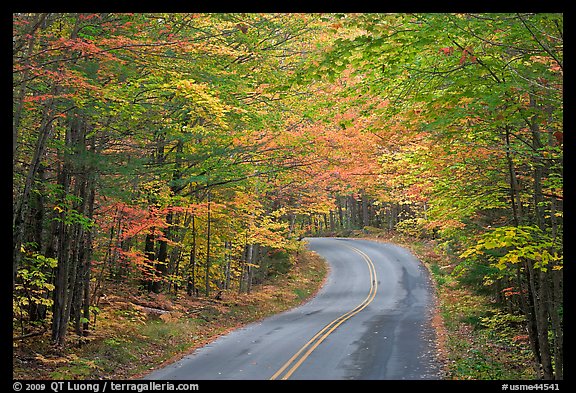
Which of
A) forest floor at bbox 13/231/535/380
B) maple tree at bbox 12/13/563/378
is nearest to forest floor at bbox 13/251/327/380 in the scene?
forest floor at bbox 13/231/535/380

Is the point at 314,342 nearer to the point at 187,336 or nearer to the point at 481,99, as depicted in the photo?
the point at 187,336

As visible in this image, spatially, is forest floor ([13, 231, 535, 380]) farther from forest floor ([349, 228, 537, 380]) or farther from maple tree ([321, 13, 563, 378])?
maple tree ([321, 13, 563, 378])

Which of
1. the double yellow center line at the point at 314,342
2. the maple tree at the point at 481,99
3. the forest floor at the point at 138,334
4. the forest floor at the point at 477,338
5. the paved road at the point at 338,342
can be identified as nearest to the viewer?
the maple tree at the point at 481,99

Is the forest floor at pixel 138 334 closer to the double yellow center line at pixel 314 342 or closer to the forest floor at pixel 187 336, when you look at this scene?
the forest floor at pixel 187 336

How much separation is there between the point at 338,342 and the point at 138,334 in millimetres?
6212

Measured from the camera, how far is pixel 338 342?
1480 centimetres

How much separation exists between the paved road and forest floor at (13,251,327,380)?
2.85 ft

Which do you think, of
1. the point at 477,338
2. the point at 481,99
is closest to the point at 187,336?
the point at 477,338

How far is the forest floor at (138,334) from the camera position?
1056 centimetres

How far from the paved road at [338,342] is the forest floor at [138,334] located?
87 centimetres

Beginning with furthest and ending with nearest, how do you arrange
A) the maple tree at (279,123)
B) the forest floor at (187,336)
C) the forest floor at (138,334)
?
1. the forest floor at (187,336)
2. the forest floor at (138,334)
3. the maple tree at (279,123)

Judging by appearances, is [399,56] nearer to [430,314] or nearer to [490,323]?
[490,323]

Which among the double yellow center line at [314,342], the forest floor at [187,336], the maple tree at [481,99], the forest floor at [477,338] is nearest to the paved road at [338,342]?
the double yellow center line at [314,342]

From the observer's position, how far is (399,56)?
7.00 meters
